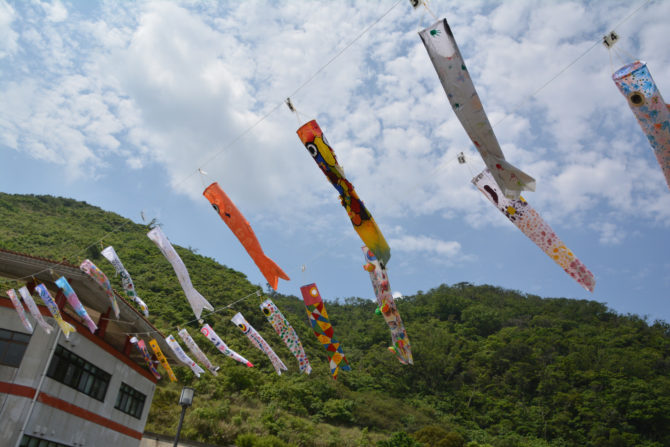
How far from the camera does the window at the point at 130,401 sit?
14.7 meters

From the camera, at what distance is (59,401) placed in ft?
39.2

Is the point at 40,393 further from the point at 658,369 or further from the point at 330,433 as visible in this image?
the point at 658,369

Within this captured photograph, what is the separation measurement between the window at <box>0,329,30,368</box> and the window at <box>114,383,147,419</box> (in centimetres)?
376

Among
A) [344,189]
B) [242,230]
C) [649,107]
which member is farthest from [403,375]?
[649,107]

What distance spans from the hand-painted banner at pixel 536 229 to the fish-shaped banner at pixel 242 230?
13.7 ft

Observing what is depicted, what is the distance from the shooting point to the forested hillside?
2711cm

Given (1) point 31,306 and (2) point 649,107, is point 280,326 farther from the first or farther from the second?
(2) point 649,107

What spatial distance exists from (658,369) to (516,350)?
12.4m

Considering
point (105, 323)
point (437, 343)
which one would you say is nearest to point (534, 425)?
point (437, 343)

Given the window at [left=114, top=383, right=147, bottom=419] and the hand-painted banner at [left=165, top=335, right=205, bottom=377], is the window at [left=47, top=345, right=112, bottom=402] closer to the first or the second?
the window at [left=114, top=383, right=147, bottom=419]

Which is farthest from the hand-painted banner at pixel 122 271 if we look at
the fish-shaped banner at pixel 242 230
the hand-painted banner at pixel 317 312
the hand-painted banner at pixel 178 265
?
the hand-painted banner at pixel 317 312

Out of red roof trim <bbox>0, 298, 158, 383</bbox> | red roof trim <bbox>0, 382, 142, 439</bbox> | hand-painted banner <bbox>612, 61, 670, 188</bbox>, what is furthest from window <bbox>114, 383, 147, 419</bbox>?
hand-painted banner <bbox>612, 61, 670, 188</bbox>

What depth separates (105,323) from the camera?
46.5 feet

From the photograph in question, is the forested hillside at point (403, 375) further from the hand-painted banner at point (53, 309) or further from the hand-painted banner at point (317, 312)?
the hand-painted banner at point (53, 309)
